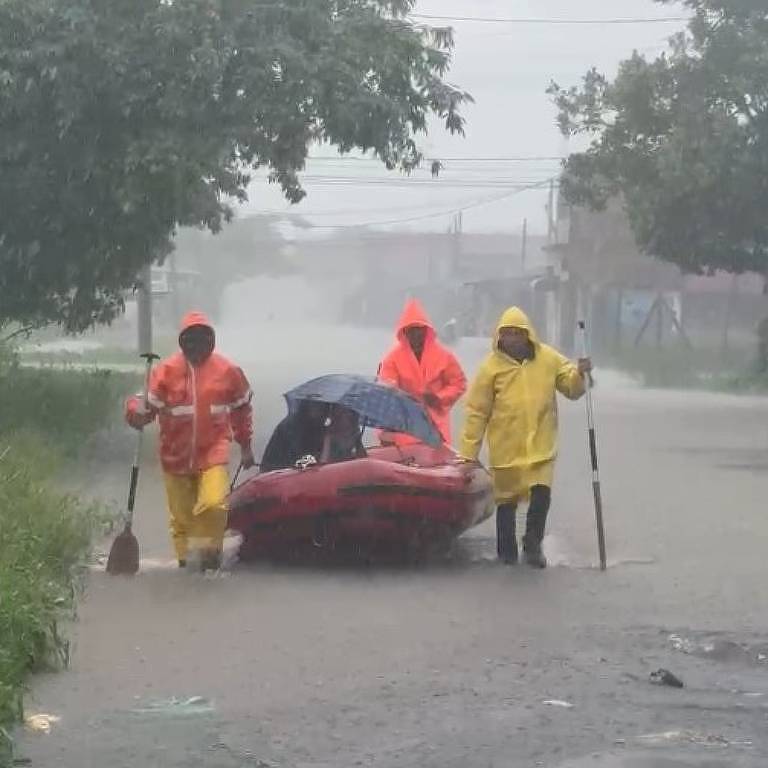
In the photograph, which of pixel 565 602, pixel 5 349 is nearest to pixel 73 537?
pixel 565 602

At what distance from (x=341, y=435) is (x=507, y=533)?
1.46 meters

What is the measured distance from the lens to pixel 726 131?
29641 mm

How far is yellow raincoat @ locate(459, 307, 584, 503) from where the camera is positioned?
1076cm

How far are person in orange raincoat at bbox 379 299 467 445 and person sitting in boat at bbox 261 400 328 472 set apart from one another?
1.37 m

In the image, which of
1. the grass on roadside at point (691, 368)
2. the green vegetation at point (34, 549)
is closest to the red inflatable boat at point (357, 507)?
the green vegetation at point (34, 549)

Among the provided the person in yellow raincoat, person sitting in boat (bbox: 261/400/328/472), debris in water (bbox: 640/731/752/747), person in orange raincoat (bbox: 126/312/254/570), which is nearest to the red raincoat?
person in orange raincoat (bbox: 126/312/254/570)

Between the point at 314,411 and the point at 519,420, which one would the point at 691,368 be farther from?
the point at 519,420

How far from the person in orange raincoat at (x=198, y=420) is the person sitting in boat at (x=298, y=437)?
1160 mm

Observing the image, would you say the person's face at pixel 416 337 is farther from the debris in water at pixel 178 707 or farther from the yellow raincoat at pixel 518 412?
the debris in water at pixel 178 707

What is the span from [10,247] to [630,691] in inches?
455

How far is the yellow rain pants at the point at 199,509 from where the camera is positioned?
10352 mm

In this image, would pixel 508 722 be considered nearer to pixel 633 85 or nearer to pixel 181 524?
pixel 181 524

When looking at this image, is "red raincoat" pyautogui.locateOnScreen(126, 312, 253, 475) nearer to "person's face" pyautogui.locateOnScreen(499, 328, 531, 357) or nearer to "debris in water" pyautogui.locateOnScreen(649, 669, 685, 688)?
"person's face" pyautogui.locateOnScreen(499, 328, 531, 357)

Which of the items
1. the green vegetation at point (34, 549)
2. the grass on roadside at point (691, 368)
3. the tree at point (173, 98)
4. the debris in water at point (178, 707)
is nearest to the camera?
the debris in water at point (178, 707)
